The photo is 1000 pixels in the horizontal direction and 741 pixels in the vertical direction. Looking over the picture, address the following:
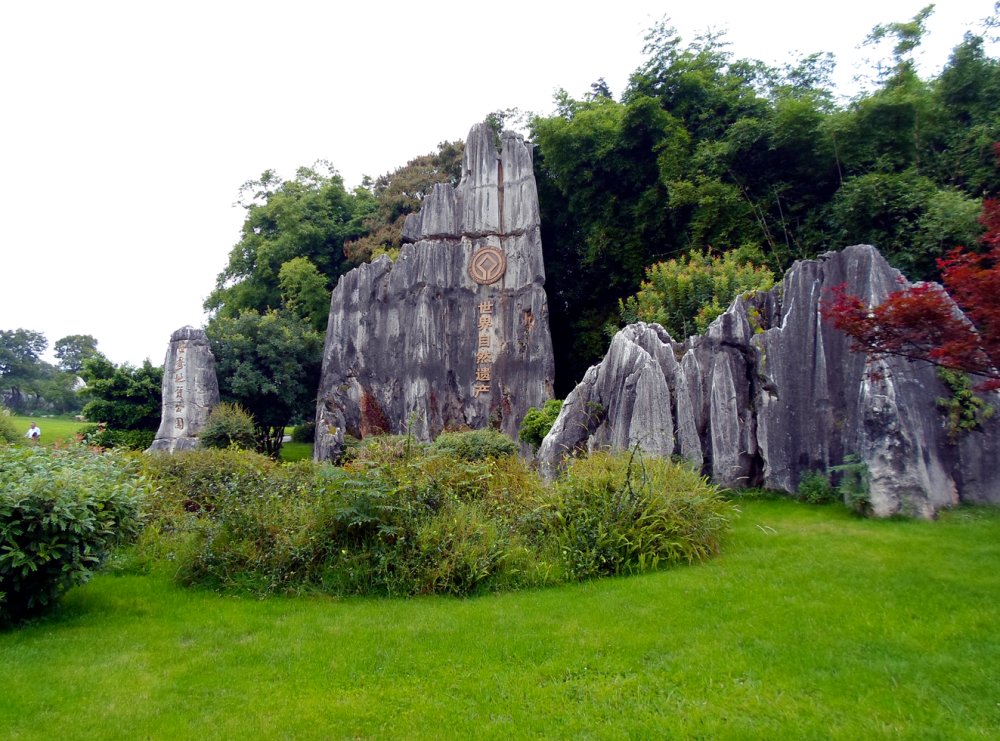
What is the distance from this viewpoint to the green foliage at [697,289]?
12352 mm

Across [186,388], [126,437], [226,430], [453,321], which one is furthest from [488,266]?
[126,437]

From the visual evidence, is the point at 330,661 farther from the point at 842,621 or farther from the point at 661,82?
the point at 661,82

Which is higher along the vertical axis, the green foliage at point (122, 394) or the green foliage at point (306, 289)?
the green foliage at point (306, 289)

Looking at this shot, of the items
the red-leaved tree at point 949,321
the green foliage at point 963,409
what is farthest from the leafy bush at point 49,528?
the green foliage at point 963,409

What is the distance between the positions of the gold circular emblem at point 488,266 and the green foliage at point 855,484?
1004 centimetres

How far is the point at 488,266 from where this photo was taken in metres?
16.5

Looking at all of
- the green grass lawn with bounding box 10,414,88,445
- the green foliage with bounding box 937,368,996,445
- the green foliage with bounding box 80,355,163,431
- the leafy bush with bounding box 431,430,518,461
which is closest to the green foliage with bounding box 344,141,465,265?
the green foliage with bounding box 80,355,163,431

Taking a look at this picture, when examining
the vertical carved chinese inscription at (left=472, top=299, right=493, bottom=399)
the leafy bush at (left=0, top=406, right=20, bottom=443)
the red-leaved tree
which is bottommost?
the leafy bush at (left=0, top=406, right=20, bottom=443)

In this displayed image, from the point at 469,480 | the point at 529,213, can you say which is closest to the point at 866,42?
the point at 529,213

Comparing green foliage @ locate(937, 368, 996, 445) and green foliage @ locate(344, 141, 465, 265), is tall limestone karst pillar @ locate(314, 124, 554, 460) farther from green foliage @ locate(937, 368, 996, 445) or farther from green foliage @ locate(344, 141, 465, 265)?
green foliage @ locate(937, 368, 996, 445)

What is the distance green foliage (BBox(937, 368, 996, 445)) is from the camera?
757cm

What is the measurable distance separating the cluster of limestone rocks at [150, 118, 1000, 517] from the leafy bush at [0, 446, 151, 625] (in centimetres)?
555

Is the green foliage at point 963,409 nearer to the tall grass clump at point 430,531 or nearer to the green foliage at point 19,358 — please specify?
the tall grass clump at point 430,531

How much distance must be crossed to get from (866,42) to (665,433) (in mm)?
13266
